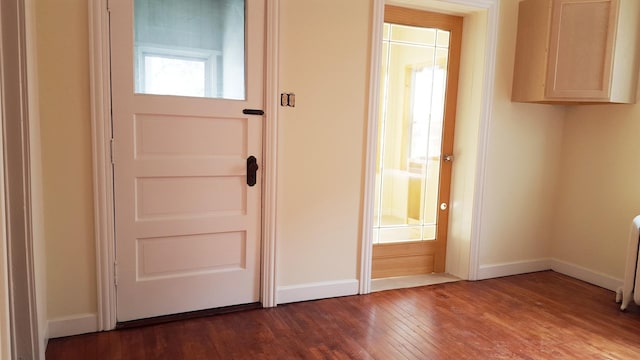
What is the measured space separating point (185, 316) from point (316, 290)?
2.93ft

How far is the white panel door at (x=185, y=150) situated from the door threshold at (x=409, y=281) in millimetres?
1057

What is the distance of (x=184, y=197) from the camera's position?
276cm

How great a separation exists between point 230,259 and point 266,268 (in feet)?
0.80

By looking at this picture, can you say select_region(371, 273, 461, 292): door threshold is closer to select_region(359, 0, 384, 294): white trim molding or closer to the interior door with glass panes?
the interior door with glass panes

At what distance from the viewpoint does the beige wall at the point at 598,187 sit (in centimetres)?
353

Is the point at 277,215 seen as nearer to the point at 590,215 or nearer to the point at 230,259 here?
the point at 230,259

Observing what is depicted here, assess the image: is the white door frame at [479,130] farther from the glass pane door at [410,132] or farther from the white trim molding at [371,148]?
the glass pane door at [410,132]

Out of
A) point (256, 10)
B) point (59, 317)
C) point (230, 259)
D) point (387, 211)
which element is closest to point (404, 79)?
point (387, 211)

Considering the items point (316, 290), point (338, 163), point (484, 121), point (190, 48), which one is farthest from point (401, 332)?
point (190, 48)

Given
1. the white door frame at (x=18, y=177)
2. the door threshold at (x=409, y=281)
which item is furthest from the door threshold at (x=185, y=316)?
the door threshold at (x=409, y=281)

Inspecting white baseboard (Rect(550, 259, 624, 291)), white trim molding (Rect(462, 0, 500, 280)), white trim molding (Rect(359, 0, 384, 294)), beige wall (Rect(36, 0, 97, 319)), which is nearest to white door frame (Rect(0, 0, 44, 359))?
beige wall (Rect(36, 0, 97, 319))

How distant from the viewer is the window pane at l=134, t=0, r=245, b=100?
2.60m

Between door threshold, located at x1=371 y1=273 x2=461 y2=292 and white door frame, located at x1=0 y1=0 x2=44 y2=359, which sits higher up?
white door frame, located at x1=0 y1=0 x2=44 y2=359

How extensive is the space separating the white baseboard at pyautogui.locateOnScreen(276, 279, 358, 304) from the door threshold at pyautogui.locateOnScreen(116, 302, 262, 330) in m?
0.18
